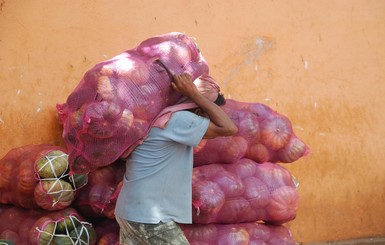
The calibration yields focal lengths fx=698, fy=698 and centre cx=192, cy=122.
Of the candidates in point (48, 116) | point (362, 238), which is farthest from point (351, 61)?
point (48, 116)

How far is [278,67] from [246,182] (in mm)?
1736

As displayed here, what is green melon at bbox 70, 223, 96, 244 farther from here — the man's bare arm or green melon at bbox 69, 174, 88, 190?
the man's bare arm

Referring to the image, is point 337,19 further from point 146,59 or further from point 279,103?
point 146,59

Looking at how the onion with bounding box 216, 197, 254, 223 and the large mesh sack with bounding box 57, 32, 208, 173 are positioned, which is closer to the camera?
the large mesh sack with bounding box 57, 32, 208, 173

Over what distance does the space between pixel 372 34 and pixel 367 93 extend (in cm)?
58

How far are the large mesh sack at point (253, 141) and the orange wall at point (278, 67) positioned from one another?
100 cm

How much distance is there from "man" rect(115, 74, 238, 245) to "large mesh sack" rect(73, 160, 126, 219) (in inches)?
31.6

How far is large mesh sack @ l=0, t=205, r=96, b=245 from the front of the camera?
4.59 m

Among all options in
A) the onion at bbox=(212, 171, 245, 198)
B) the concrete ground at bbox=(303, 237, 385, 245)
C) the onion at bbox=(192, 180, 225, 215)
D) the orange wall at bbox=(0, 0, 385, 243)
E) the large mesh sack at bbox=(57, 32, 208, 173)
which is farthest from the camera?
the concrete ground at bbox=(303, 237, 385, 245)

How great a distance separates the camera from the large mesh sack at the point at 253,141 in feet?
15.8

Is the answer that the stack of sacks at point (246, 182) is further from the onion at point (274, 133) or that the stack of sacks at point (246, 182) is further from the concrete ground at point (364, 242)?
the concrete ground at point (364, 242)

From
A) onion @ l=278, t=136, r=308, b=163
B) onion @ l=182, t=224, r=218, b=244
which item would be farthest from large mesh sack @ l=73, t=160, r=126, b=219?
onion @ l=278, t=136, r=308, b=163

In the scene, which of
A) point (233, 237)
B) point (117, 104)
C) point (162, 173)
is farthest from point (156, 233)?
point (233, 237)

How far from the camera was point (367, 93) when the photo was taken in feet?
22.4
